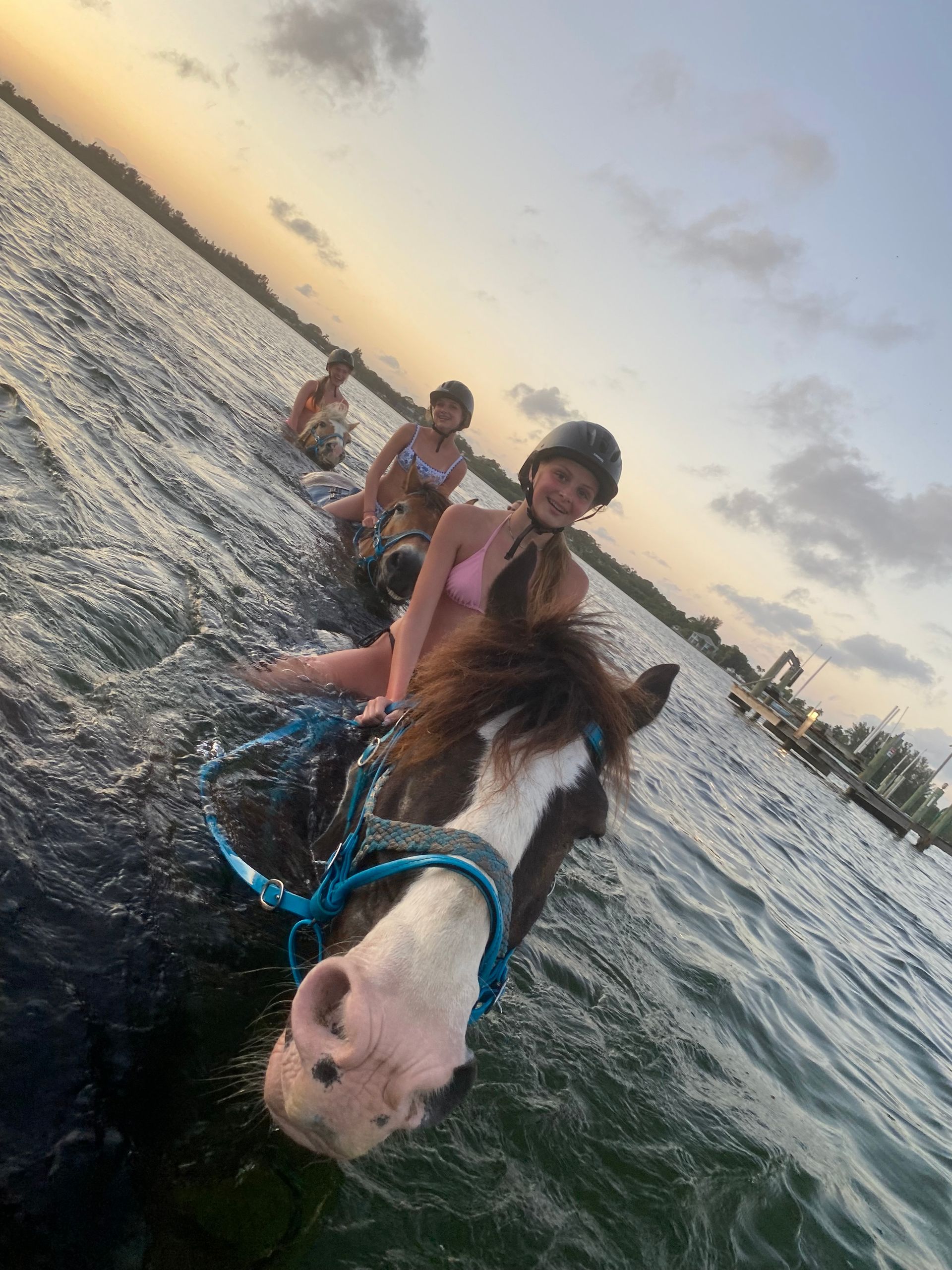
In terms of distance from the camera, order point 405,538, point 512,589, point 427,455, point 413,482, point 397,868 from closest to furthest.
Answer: point 397,868, point 512,589, point 405,538, point 413,482, point 427,455

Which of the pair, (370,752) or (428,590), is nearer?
(370,752)

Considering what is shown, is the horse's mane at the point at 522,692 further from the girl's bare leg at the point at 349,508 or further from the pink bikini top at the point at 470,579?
the girl's bare leg at the point at 349,508

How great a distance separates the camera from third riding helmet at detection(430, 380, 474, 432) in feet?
31.1

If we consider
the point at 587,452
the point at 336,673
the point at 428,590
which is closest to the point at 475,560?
the point at 428,590

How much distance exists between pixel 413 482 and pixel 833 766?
3505 cm

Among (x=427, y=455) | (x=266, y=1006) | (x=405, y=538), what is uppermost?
(x=427, y=455)

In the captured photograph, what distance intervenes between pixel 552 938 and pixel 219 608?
378 cm

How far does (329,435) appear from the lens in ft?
48.6

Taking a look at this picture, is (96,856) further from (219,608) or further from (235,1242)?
(219,608)

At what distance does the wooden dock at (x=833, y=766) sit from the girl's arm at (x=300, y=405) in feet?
106

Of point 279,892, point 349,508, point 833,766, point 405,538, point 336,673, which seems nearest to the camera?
point 279,892

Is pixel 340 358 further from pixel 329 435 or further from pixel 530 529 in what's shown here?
pixel 530 529

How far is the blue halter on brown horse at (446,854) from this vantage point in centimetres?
149

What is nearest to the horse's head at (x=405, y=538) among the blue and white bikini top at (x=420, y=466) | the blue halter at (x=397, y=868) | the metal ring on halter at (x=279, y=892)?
the blue and white bikini top at (x=420, y=466)
